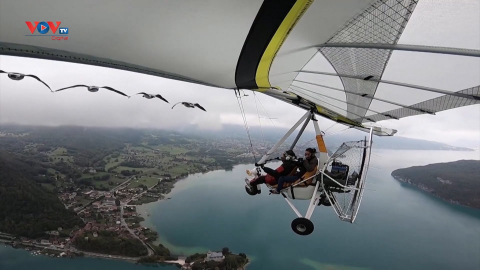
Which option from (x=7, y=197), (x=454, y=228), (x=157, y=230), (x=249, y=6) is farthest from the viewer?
(x=454, y=228)

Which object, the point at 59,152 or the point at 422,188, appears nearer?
the point at 422,188

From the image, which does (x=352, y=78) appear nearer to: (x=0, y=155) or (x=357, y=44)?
(x=357, y=44)

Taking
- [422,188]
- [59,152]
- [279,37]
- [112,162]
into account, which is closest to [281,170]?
[279,37]

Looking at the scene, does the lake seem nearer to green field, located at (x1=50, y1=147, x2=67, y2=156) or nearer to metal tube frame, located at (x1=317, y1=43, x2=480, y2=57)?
green field, located at (x1=50, y1=147, x2=67, y2=156)

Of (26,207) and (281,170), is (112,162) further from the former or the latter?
(281,170)

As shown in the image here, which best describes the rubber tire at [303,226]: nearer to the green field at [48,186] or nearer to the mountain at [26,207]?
the mountain at [26,207]

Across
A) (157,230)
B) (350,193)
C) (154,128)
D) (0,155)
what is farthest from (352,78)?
(154,128)
